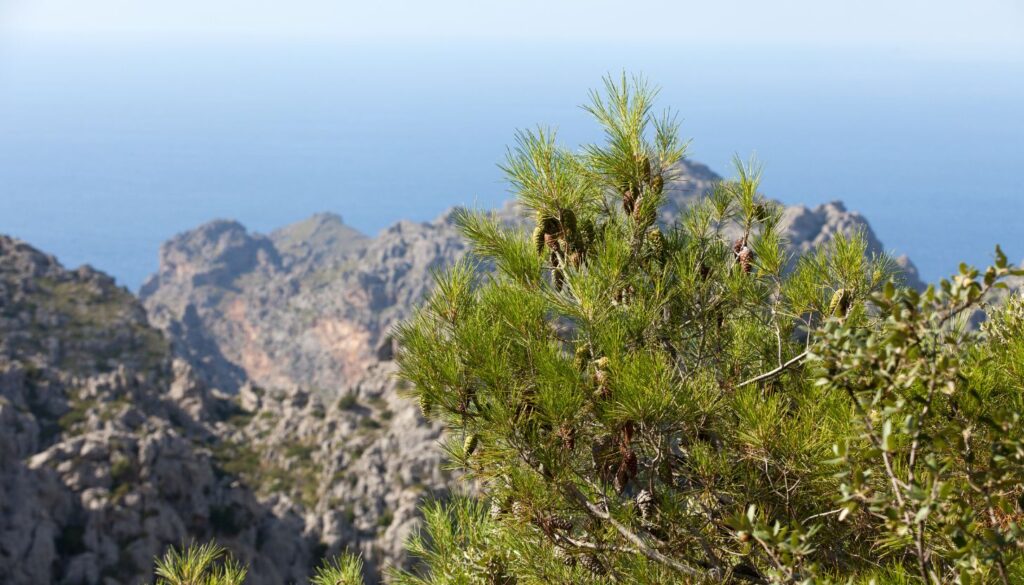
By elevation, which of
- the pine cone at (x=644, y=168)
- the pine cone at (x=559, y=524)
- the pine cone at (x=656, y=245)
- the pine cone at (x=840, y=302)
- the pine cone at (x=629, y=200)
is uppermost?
the pine cone at (x=644, y=168)

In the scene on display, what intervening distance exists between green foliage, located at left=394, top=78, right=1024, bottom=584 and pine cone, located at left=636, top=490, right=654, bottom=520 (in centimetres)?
2

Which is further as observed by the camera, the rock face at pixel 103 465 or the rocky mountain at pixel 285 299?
the rocky mountain at pixel 285 299

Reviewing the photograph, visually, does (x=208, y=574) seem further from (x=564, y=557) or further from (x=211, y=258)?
(x=211, y=258)

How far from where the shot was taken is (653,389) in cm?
390

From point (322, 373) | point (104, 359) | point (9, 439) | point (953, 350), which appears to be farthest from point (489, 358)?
point (322, 373)

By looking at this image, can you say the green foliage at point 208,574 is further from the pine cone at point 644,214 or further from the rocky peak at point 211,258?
the rocky peak at point 211,258

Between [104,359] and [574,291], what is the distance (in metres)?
64.2

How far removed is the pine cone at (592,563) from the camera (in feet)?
14.6

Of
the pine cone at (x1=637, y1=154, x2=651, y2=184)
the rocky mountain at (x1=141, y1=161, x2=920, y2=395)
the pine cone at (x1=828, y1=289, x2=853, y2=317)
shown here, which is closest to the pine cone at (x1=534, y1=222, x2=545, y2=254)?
the pine cone at (x1=637, y1=154, x2=651, y2=184)

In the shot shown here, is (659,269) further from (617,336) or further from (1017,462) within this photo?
(1017,462)

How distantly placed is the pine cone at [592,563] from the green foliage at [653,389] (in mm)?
13

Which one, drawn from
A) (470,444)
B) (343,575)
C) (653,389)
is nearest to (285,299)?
(343,575)

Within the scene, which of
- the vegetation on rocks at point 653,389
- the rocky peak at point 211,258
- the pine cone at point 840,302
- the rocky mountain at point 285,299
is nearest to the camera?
the vegetation on rocks at point 653,389

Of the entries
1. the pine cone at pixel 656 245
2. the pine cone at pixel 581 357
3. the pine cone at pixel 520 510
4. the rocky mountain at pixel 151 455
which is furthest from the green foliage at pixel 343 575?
the rocky mountain at pixel 151 455
